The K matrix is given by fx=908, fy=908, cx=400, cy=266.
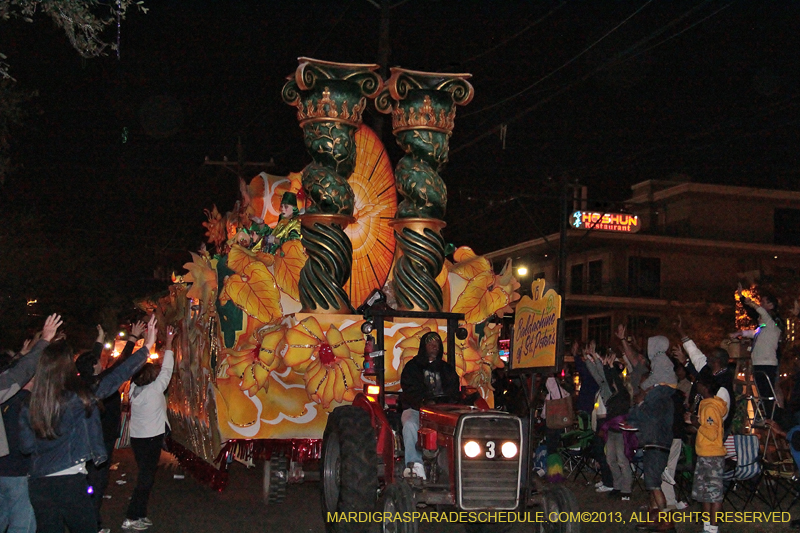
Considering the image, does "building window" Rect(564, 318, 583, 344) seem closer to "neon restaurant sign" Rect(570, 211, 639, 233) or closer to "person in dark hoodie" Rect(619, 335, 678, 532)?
"neon restaurant sign" Rect(570, 211, 639, 233)

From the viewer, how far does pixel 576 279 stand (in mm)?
48156

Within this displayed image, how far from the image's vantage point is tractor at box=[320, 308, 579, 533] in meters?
7.33

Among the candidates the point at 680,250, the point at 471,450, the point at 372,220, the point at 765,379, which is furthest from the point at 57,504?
the point at 680,250

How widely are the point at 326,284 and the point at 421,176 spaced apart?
6.20 feet

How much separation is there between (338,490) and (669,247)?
38.8 meters

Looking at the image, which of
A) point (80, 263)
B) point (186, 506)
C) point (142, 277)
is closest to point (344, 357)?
point (186, 506)

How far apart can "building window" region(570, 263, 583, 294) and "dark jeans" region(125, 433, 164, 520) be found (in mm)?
38307

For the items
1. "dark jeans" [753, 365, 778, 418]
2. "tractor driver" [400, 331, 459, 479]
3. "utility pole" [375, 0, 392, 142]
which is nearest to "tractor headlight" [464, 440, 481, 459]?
"tractor driver" [400, 331, 459, 479]

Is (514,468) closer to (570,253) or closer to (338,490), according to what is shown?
(338,490)

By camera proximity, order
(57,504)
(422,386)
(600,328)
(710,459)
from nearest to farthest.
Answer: (57,504), (422,386), (710,459), (600,328)

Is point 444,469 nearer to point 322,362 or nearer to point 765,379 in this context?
point 322,362

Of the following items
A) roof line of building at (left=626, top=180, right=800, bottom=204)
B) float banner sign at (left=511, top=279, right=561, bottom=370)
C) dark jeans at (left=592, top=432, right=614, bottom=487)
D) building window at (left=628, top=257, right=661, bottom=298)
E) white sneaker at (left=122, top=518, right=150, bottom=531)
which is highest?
roof line of building at (left=626, top=180, right=800, bottom=204)

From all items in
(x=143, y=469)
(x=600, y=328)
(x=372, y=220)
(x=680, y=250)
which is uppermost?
(x=680, y=250)

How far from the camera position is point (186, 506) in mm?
11812
